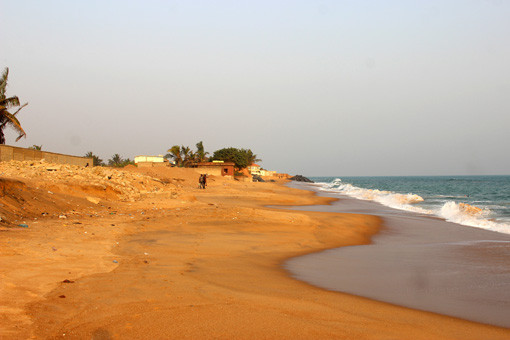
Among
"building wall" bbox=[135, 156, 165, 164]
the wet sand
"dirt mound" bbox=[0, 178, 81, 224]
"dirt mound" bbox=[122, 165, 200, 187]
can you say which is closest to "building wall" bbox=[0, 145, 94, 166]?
"dirt mound" bbox=[0, 178, 81, 224]

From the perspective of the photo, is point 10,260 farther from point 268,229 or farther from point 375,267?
point 268,229

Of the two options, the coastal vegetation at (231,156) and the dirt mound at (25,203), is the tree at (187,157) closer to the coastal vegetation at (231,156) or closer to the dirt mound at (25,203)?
the coastal vegetation at (231,156)

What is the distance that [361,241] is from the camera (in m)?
14.2

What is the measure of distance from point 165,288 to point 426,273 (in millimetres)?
5870

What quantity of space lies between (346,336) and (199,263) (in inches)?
174

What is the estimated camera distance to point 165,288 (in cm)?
618

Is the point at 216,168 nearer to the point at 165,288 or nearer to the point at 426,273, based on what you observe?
the point at 426,273

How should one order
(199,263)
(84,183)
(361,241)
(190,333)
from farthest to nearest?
(84,183), (361,241), (199,263), (190,333)

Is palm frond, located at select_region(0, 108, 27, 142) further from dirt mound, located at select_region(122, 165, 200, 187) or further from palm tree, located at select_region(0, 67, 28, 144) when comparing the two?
dirt mound, located at select_region(122, 165, 200, 187)

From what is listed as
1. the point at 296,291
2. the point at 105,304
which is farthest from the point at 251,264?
the point at 105,304

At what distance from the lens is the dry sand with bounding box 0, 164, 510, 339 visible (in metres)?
4.67

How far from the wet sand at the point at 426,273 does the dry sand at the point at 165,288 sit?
1.85 feet

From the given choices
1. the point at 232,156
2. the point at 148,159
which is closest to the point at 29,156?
the point at 148,159

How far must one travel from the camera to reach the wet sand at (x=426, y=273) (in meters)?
6.66
